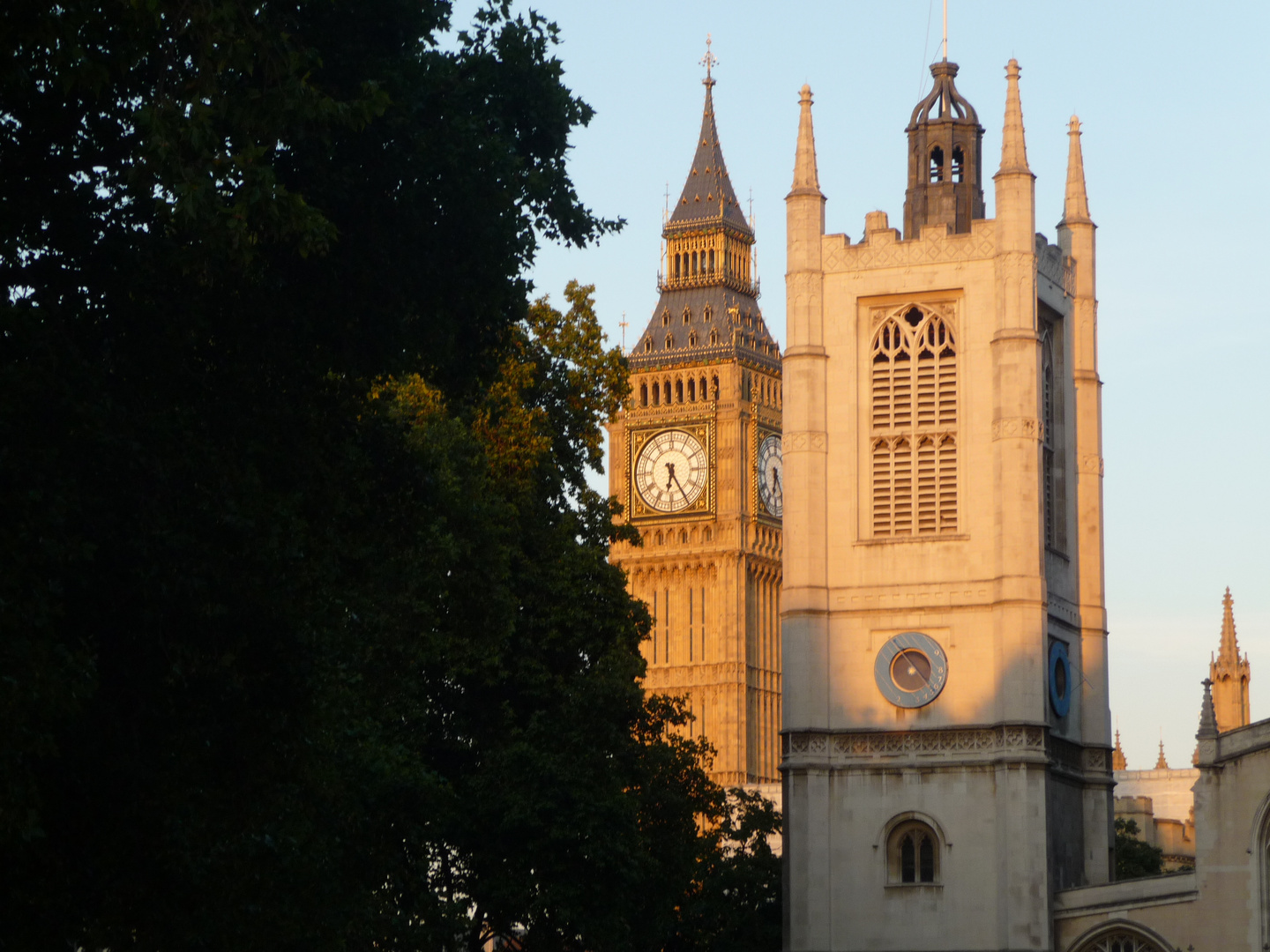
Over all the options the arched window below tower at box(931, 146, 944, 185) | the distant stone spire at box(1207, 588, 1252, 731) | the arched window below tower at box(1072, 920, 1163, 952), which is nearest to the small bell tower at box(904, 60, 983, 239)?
the arched window below tower at box(931, 146, 944, 185)

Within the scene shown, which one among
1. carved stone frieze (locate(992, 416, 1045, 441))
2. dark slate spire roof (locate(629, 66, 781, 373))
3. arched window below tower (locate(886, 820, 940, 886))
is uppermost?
dark slate spire roof (locate(629, 66, 781, 373))

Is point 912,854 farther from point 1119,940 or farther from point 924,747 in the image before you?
point 1119,940

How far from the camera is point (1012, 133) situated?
53.0 metres

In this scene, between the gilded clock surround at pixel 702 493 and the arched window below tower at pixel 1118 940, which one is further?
the gilded clock surround at pixel 702 493

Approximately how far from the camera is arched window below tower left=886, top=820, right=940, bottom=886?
50000 mm

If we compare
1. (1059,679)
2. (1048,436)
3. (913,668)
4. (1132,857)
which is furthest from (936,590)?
(1132,857)

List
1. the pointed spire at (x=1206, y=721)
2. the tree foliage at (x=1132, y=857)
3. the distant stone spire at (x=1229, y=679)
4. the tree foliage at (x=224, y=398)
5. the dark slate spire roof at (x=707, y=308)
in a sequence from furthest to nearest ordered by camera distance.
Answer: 1. the dark slate spire roof at (x=707, y=308)
2. the distant stone spire at (x=1229, y=679)
3. the tree foliage at (x=1132, y=857)
4. the pointed spire at (x=1206, y=721)
5. the tree foliage at (x=224, y=398)

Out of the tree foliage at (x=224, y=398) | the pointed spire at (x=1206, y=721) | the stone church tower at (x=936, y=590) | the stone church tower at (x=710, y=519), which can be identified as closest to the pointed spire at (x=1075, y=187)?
the stone church tower at (x=936, y=590)

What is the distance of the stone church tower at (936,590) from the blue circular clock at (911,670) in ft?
0.14

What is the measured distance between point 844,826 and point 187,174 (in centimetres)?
3485

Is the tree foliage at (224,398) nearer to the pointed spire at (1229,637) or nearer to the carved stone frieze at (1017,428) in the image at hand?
the carved stone frieze at (1017,428)

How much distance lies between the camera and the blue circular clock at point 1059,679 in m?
51.5

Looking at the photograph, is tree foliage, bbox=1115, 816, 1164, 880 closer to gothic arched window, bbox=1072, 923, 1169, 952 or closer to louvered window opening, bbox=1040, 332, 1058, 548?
louvered window opening, bbox=1040, 332, 1058, 548

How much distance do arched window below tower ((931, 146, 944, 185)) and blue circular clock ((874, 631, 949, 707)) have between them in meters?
11.1
